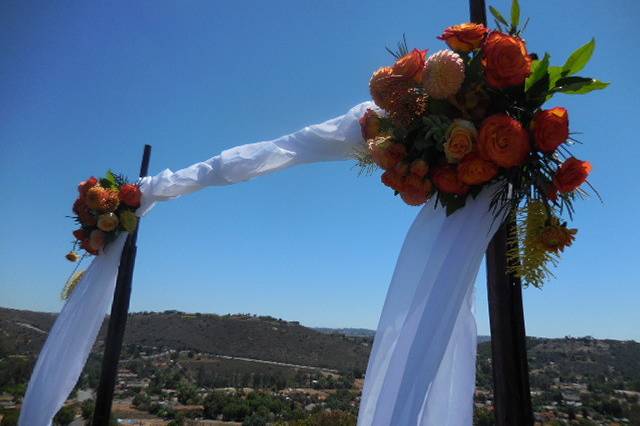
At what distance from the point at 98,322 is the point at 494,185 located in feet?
11.7

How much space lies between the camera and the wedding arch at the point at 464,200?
1758mm

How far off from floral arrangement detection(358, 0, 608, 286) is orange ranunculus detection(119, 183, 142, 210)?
295 cm

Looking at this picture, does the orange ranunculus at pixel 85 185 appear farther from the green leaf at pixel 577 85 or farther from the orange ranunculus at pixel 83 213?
the green leaf at pixel 577 85

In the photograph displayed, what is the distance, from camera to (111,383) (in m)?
4.05

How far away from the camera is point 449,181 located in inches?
77.0

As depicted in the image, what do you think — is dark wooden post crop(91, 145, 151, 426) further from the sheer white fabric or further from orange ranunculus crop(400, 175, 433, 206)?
orange ranunculus crop(400, 175, 433, 206)

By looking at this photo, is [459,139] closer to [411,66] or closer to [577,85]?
[411,66]

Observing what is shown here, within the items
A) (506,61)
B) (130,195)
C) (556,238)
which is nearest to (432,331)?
(556,238)

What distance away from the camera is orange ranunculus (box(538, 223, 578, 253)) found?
5.59 feet

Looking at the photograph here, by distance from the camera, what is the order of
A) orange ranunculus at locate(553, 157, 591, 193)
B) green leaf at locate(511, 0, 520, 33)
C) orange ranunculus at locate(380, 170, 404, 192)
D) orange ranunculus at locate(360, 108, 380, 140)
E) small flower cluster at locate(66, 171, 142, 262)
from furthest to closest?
small flower cluster at locate(66, 171, 142, 262)
orange ranunculus at locate(360, 108, 380, 140)
orange ranunculus at locate(380, 170, 404, 192)
green leaf at locate(511, 0, 520, 33)
orange ranunculus at locate(553, 157, 591, 193)

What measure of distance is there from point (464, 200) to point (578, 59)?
75cm

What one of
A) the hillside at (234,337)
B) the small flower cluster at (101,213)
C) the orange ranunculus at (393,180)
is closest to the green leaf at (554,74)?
the orange ranunculus at (393,180)

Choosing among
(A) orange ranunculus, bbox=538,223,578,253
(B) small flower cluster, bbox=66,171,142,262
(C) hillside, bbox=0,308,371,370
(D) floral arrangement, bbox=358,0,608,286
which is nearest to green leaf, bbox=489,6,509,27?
(D) floral arrangement, bbox=358,0,608,286

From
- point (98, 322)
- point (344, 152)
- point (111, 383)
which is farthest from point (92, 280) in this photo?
point (344, 152)
